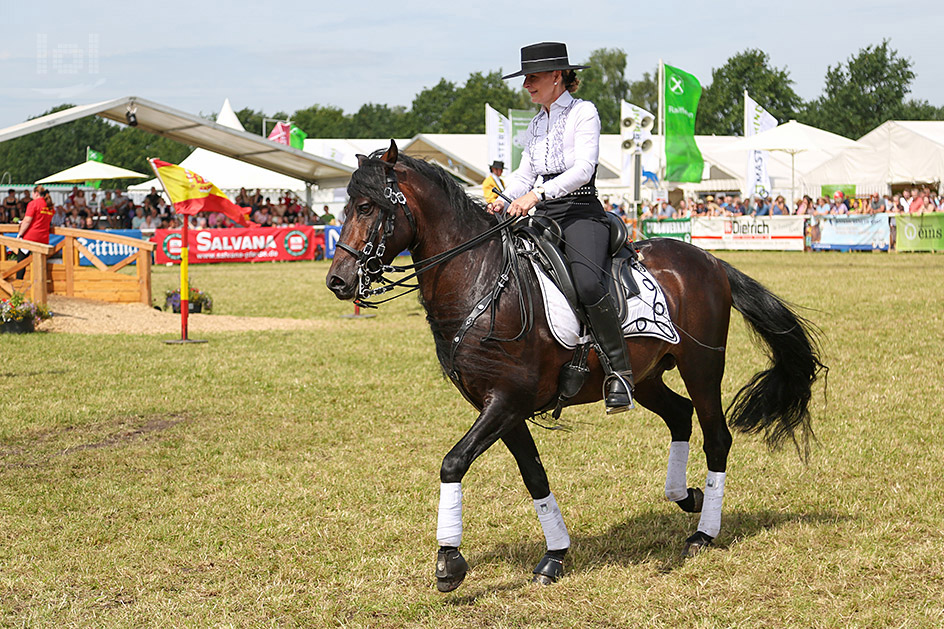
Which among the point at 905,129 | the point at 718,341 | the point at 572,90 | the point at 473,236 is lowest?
the point at 718,341

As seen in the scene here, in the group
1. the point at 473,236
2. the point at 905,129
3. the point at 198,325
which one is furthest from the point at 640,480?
the point at 905,129

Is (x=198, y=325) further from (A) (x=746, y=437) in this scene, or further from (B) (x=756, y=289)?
(B) (x=756, y=289)

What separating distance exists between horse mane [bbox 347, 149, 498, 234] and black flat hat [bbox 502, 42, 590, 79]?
0.77 meters

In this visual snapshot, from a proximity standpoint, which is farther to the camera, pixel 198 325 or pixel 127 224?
pixel 127 224

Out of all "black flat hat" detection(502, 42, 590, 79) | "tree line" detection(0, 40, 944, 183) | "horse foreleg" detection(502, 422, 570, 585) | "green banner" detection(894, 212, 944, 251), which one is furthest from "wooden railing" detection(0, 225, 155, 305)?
"tree line" detection(0, 40, 944, 183)

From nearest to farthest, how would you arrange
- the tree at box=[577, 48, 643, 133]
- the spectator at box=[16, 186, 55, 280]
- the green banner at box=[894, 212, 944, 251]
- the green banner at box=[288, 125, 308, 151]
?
the spectator at box=[16, 186, 55, 280] < the green banner at box=[894, 212, 944, 251] < the green banner at box=[288, 125, 308, 151] < the tree at box=[577, 48, 643, 133]

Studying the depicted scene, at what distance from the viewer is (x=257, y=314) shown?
60.8 feet

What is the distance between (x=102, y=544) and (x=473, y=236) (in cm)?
297

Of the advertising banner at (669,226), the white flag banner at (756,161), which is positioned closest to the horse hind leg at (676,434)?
the advertising banner at (669,226)

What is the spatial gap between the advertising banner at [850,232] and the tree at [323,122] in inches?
4036

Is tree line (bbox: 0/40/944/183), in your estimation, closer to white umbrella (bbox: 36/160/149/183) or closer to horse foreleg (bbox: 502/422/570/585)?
white umbrella (bbox: 36/160/149/183)

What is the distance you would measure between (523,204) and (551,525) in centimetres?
176

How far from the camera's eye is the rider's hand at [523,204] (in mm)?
5023

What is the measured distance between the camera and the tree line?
100 metres
